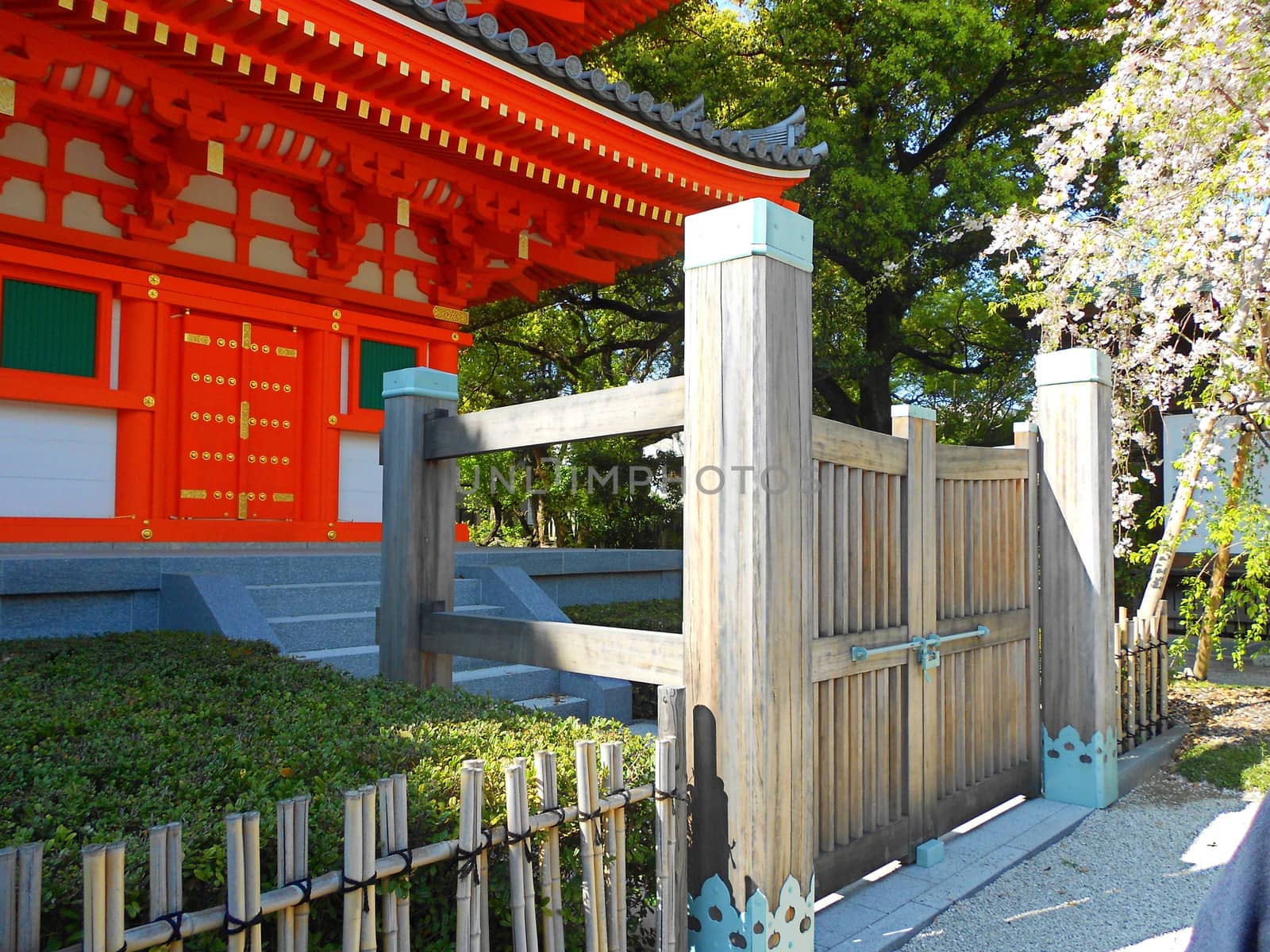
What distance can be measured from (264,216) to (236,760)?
19.9ft

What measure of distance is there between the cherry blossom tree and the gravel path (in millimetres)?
3418

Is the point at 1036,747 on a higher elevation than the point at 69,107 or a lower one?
lower

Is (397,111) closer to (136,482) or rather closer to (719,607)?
(136,482)

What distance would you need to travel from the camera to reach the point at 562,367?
17.9m

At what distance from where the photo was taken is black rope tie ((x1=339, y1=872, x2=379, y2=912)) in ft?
6.40

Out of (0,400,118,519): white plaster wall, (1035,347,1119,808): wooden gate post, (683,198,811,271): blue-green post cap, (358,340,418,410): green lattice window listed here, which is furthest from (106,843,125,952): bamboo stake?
(358,340,418,410): green lattice window

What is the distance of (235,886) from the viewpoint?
177 cm

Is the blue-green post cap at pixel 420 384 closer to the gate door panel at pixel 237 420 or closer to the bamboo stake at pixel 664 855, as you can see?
the bamboo stake at pixel 664 855

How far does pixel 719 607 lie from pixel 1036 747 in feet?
10.8

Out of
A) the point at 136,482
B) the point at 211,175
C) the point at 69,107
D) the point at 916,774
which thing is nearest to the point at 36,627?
the point at 136,482

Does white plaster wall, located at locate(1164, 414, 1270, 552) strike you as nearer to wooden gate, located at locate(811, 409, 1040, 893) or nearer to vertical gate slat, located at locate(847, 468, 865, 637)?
wooden gate, located at locate(811, 409, 1040, 893)

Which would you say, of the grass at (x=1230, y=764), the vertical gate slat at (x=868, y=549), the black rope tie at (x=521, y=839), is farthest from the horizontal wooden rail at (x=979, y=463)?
the black rope tie at (x=521, y=839)

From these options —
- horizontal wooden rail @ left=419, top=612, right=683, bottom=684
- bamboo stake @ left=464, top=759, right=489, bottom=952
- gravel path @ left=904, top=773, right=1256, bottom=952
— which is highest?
horizontal wooden rail @ left=419, top=612, right=683, bottom=684

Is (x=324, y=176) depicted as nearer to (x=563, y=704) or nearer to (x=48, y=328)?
(x=48, y=328)
